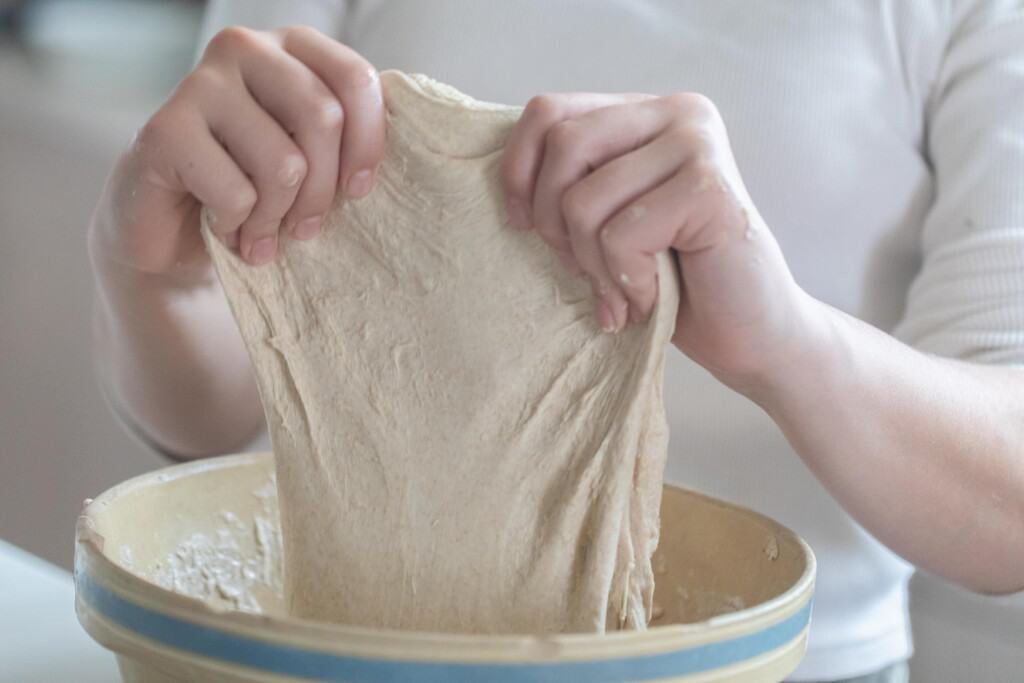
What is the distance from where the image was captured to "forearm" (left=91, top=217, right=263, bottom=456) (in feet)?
2.43

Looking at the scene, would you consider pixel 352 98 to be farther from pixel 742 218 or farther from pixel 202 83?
pixel 742 218

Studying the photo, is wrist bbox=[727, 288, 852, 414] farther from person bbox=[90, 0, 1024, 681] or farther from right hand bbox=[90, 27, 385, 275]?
right hand bbox=[90, 27, 385, 275]

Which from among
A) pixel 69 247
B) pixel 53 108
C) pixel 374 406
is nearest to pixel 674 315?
pixel 374 406

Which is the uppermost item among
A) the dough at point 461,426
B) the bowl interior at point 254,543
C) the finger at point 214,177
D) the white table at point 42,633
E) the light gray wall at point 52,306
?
the finger at point 214,177

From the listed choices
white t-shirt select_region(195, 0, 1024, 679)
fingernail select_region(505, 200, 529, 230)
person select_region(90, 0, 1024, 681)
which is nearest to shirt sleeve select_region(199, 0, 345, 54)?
person select_region(90, 0, 1024, 681)

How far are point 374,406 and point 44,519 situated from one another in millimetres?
1470

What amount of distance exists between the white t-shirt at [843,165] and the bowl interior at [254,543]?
0.81ft

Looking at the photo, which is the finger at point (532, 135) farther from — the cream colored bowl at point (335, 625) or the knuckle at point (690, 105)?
the cream colored bowl at point (335, 625)

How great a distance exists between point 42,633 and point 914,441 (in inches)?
18.2

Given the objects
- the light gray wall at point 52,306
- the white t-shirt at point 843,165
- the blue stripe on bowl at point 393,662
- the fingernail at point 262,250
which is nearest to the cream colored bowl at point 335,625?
the blue stripe on bowl at point 393,662

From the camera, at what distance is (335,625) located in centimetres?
36

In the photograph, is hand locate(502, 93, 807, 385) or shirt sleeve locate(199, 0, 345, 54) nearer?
hand locate(502, 93, 807, 385)

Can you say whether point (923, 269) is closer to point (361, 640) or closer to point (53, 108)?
point (361, 640)

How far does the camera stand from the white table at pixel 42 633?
0.59 m
